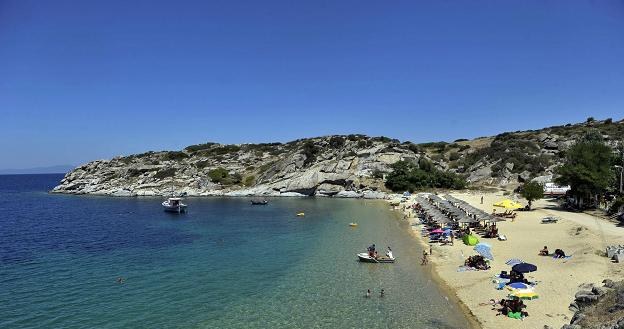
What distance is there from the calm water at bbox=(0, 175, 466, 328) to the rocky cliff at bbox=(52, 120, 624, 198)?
3955cm

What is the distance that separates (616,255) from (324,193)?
6559 centimetres

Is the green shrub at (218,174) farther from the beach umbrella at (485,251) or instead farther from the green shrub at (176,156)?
the beach umbrella at (485,251)

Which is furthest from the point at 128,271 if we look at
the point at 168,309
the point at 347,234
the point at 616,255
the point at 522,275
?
the point at 616,255

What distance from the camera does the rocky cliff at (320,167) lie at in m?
89.9

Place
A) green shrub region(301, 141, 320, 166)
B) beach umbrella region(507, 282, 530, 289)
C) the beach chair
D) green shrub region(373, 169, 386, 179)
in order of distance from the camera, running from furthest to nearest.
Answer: green shrub region(301, 141, 320, 166)
green shrub region(373, 169, 386, 179)
the beach chair
beach umbrella region(507, 282, 530, 289)

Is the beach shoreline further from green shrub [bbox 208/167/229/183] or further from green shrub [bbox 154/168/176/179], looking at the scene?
green shrub [bbox 154/168/176/179]

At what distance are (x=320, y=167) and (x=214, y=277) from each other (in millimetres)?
67924

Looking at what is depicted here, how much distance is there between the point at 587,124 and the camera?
117875mm

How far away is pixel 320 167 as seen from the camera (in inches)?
3772

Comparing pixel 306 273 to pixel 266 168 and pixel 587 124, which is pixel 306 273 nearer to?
pixel 266 168

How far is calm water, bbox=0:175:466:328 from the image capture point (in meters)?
21.5

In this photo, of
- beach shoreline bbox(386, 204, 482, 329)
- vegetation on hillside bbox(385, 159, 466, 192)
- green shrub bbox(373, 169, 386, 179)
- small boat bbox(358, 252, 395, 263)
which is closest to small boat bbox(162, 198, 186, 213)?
beach shoreline bbox(386, 204, 482, 329)

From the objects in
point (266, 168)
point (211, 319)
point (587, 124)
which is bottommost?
point (211, 319)

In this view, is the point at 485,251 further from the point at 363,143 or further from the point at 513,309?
the point at 363,143
